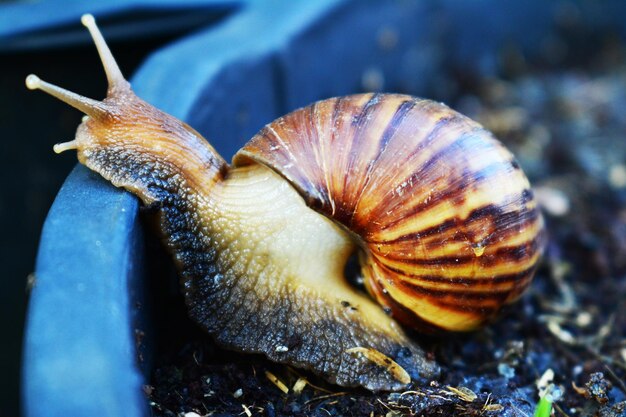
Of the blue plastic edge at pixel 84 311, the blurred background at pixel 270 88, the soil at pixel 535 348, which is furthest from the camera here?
the blurred background at pixel 270 88

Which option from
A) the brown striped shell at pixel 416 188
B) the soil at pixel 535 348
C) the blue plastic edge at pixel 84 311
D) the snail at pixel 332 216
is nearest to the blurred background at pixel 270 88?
the soil at pixel 535 348

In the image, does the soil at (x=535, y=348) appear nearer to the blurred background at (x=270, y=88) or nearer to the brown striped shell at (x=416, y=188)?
the blurred background at (x=270, y=88)

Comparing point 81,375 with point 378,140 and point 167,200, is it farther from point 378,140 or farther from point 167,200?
point 378,140

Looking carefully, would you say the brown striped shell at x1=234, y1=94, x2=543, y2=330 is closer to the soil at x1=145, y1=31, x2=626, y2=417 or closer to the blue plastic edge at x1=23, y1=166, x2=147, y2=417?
the soil at x1=145, y1=31, x2=626, y2=417

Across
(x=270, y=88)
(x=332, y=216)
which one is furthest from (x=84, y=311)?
(x=270, y=88)

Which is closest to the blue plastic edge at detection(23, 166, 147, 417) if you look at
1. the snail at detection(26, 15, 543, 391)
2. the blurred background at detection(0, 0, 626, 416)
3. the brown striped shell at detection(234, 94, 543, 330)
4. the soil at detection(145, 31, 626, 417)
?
the snail at detection(26, 15, 543, 391)

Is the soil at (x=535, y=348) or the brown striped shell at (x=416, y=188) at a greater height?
the brown striped shell at (x=416, y=188)

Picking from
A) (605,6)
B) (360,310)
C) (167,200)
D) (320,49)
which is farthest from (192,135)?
(605,6)

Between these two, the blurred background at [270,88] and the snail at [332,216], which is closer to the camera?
the snail at [332,216]
